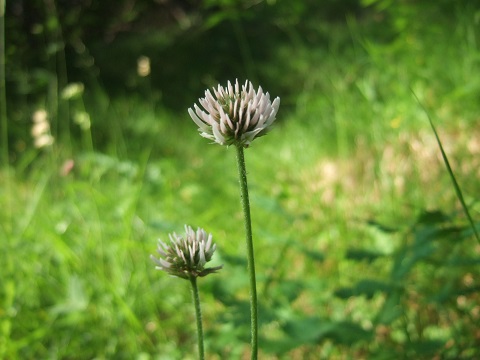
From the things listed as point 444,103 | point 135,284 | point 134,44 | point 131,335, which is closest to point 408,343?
point 131,335

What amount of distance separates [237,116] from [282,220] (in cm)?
154

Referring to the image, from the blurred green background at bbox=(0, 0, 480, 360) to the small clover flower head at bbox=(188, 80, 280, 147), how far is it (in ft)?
0.91

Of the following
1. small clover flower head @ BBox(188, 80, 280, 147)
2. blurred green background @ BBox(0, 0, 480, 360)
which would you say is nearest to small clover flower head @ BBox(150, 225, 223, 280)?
small clover flower head @ BBox(188, 80, 280, 147)

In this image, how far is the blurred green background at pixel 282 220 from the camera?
127 cm

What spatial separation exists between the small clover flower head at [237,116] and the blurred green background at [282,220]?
28 cm

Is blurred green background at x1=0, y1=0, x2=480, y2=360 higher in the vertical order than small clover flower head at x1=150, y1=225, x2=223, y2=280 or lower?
higher

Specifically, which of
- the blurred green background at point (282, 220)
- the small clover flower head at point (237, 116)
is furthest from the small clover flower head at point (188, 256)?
the blurred green background at point (282, 220)

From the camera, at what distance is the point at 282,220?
84.8 inches

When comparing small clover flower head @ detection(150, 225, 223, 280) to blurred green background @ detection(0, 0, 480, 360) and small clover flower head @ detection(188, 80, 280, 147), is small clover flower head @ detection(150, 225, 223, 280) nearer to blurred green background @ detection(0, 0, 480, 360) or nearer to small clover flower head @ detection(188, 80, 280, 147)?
Result: small clover flower head @ detection(188, 80, 280, 147)

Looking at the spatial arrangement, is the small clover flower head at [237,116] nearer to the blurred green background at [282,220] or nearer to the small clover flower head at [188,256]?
the small clover flower head at [188,256]

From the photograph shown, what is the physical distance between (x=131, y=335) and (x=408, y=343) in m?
0.73

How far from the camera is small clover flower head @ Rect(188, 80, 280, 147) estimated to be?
63 centimetres

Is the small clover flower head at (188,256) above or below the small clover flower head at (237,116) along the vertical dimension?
below

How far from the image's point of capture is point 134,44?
7.25 meters
